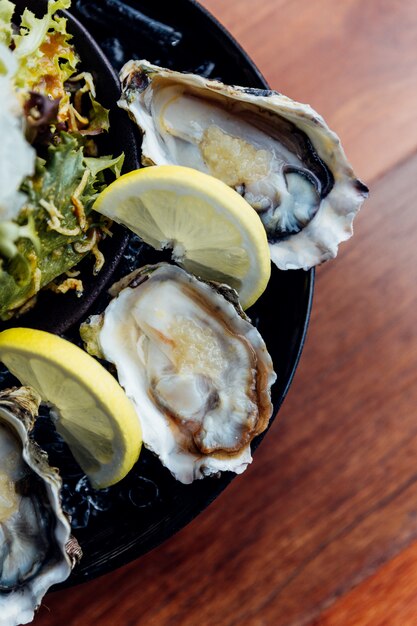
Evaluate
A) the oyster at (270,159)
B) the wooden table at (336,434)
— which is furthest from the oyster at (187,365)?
the wooden table at (336,434)

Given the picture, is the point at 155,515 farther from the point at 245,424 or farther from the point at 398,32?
the point at 398,32

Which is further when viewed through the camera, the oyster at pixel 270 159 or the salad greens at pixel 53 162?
the oyster at pixel 270 159

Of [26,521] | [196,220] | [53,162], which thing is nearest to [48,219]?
[53,162]

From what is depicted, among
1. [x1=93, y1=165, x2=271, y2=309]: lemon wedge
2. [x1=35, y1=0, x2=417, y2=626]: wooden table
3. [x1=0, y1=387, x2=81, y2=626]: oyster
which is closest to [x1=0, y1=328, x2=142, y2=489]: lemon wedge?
[x1=0, y1=387, x2=81, y2=626]: oyster

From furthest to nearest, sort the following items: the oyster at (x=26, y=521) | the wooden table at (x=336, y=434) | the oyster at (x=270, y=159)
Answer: the wooden table at (x=336, y=434) < the oyster at (x=270, y=159) < the oyster at (x=26, y=521)

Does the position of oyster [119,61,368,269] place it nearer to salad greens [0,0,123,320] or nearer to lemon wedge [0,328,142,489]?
salad greens [0,0,123,320]

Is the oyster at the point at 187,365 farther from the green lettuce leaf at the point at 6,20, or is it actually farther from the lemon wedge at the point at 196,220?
the green lettuce leaf at the point at 6,20

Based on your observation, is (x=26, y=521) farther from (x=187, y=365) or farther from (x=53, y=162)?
(x=53, y=162)
